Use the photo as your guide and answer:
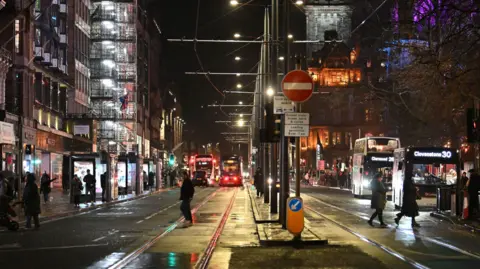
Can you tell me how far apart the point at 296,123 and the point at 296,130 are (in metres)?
0.18

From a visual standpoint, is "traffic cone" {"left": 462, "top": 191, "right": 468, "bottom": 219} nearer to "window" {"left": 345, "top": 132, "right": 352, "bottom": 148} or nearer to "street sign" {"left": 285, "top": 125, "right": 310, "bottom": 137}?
"street sign" {"left": 285, "top": 125, "right": 310, "bottom": 137}

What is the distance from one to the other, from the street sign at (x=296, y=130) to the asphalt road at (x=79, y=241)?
4.58m

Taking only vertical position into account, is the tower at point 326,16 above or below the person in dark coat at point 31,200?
above

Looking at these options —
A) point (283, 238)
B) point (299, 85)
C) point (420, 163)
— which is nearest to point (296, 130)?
point (299, 85)

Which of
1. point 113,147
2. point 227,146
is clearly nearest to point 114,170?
point 113,147

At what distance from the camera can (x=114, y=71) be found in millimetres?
77812

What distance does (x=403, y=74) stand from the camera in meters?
32.9

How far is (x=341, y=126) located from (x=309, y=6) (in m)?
32.4

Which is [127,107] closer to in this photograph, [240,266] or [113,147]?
[113,147]

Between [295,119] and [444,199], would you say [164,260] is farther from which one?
[444,199]

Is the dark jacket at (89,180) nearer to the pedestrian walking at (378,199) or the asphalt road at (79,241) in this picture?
the asphalt road at (79,241)

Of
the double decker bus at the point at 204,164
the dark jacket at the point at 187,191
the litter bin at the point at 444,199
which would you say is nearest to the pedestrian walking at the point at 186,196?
the dark jacket at the point at 187,191

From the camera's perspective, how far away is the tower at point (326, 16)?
455ft

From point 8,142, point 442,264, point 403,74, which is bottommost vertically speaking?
point 442,264
